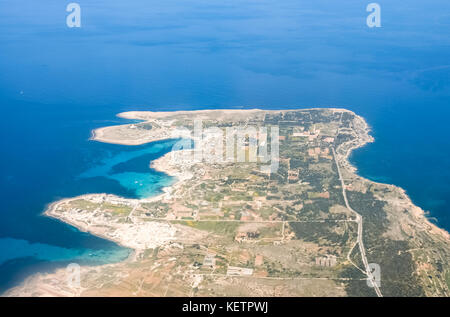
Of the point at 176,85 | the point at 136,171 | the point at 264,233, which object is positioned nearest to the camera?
the point at 264,233

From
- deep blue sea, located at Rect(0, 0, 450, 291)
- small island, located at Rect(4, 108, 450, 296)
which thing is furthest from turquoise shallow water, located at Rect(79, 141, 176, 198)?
small island, located at Rect(4, 108, 450, 296)

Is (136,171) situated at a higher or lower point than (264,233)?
higher

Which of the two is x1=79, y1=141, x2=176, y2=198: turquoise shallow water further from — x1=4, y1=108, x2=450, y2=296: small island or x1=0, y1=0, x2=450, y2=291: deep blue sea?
x1=4, y1=108, x2=450, y2=296: small island

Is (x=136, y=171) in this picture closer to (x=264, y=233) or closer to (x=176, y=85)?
(x=264, y=233)

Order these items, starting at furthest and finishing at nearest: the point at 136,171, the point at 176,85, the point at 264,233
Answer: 1. the point at 176,85
2. the point at 136,171
3. the point at 264,233

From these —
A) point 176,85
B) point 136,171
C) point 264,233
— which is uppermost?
point 176,85

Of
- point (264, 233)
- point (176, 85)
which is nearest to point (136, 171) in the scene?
point (264, 233)

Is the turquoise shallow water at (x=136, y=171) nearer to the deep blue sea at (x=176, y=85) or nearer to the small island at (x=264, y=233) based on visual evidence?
the deep blue sea at (x=176, y=85)

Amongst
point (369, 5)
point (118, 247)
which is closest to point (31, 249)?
point (118, 247)
